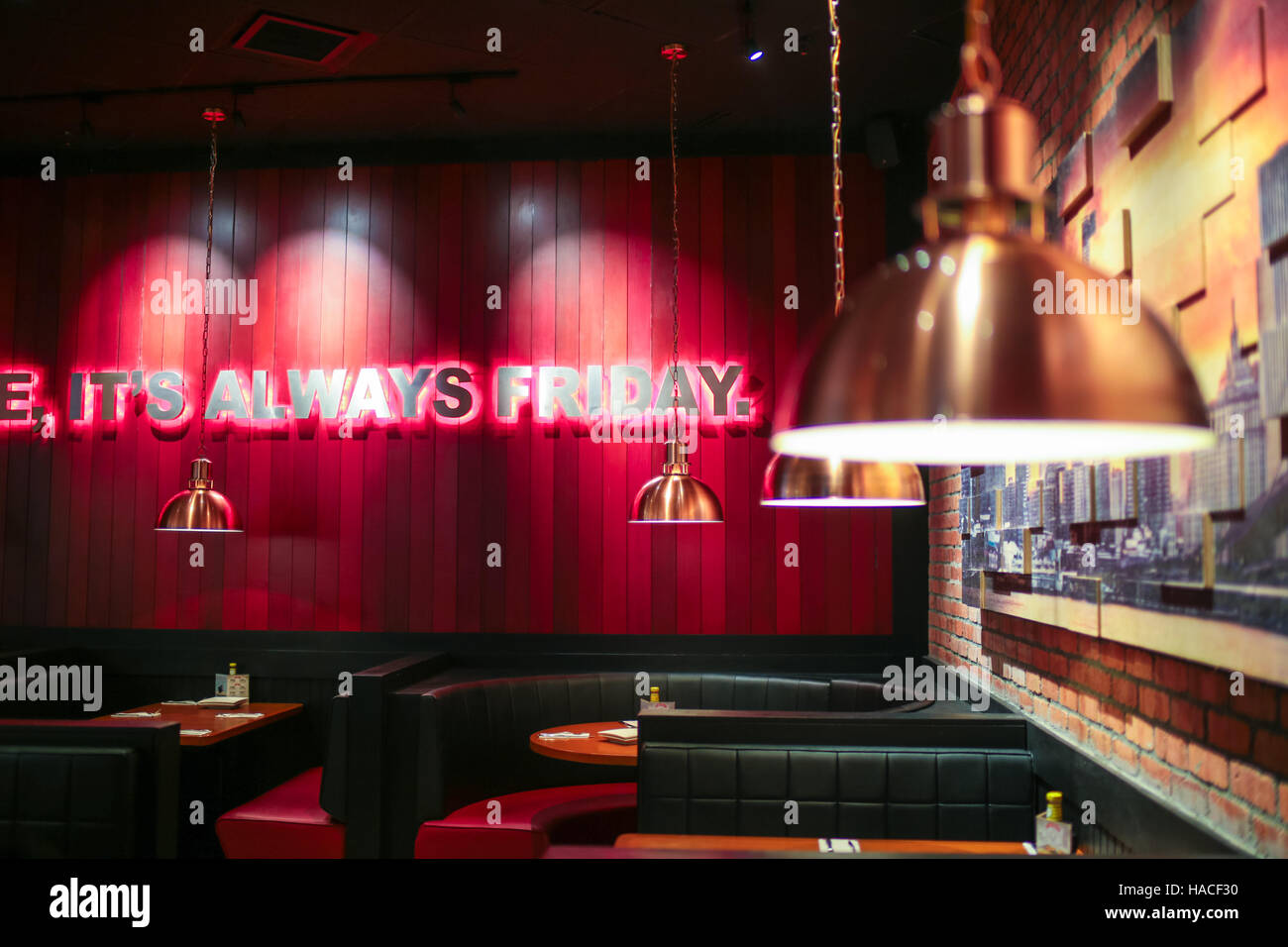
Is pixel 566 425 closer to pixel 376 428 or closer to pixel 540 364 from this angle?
pixel 540 364

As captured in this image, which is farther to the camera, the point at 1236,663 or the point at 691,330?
the point at 691,330

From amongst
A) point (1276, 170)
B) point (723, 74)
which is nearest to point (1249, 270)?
point (1276, 170)

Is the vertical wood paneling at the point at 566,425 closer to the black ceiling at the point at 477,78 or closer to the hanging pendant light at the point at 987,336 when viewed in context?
the black ceiling at the point at 477,78

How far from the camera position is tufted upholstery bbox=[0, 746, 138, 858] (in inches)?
127

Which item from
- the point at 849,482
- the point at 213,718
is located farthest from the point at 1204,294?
the point at 213,718

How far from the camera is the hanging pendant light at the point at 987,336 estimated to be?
0.83m

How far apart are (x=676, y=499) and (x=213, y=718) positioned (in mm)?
2480

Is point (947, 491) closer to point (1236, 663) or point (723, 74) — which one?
point (723, 74)

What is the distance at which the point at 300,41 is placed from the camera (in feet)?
14.4
